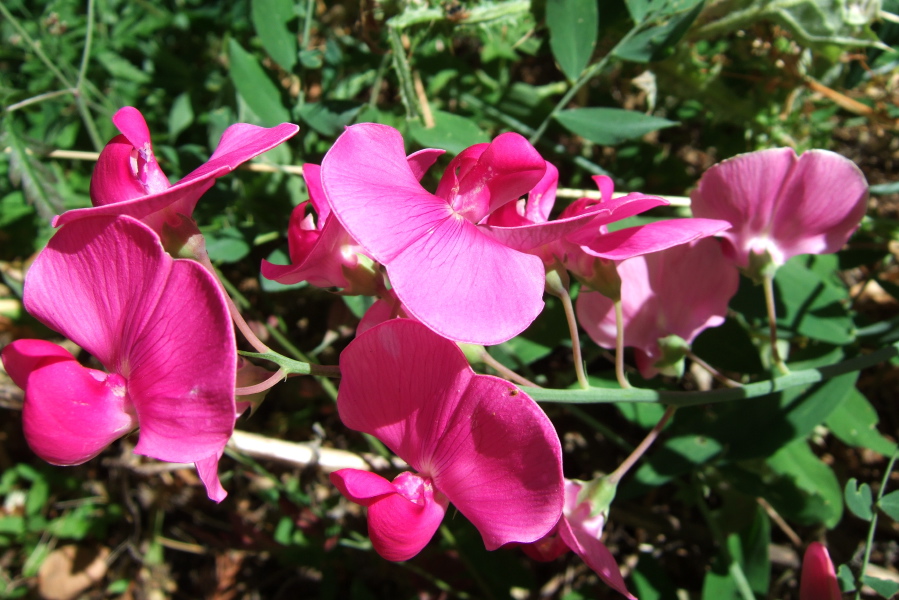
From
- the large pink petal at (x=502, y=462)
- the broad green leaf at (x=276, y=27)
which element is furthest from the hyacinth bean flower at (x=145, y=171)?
the broad green leaf at (x=276, y=27)

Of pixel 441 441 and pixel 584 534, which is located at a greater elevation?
pixel 441 441

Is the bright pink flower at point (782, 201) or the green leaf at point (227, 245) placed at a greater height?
the bright pink flower at point (782, 201)

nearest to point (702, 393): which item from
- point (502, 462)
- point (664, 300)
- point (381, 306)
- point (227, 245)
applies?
point (664, 300)

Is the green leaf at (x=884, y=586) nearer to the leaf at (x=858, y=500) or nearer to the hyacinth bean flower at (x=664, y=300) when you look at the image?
Answer: the leaf at (x=858, y=500)

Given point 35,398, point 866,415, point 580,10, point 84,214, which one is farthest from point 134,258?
point 866,415

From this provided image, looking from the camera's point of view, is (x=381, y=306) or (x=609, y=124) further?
(x=609, y=124)

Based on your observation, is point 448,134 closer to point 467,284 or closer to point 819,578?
point 467,284

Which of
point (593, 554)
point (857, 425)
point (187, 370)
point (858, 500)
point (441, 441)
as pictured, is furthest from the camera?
point (857, 425)

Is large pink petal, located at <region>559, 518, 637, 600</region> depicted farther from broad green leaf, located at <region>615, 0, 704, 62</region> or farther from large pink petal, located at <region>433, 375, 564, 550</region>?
broad green leaf, located at <region>615, 0, 704, 62</region>
